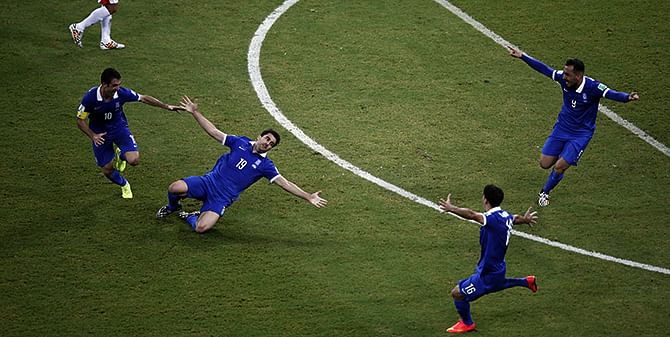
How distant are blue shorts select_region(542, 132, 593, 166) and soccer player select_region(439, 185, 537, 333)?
3.03 m

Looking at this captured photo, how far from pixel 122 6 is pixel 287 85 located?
4346mm

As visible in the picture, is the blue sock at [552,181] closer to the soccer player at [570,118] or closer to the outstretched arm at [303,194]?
the soccer player at [570,118]

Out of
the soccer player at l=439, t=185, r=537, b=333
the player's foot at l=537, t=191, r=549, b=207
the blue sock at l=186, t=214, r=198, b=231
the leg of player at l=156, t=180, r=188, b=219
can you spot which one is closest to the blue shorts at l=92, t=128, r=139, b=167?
the leg of player at l=156, t=180, r=188, b=219

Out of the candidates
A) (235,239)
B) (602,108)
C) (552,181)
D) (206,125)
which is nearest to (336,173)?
(235,239)

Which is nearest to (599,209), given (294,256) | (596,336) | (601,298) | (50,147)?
(601,298)

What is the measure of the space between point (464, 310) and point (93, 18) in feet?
30.5

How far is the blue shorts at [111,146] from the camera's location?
45.2 feet

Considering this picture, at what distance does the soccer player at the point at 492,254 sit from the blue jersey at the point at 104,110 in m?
5.18

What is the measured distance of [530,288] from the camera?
11148 millimetres

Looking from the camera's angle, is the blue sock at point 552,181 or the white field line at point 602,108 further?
the white field line at point 602,108

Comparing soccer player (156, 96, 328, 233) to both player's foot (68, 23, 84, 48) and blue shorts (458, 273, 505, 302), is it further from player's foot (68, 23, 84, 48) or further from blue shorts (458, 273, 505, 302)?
player's foot (68, 23, 84, 48)

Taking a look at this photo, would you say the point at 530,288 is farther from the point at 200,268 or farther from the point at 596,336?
the point at 200,268

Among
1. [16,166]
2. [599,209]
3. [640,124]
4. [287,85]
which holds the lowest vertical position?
[16,166]

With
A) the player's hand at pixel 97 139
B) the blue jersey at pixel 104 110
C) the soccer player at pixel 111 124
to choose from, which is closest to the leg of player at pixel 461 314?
the soccer player at pixel 111 124
